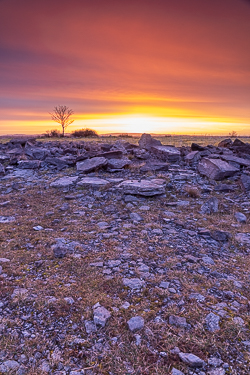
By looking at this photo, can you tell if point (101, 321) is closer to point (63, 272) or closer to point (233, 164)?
point (63, 272)

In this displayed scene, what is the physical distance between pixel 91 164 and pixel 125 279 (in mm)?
6260

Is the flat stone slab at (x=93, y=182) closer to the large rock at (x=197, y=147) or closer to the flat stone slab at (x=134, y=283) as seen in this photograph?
the flat stone slab at (x=134, y=283)

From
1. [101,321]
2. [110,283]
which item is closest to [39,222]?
[110,283]

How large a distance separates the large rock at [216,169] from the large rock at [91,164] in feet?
11.2

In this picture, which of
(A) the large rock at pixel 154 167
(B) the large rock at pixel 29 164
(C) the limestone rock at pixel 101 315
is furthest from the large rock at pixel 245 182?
(B) the large rock at pixel 29 164

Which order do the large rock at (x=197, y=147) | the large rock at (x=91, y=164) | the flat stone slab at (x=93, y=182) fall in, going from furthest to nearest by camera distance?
the large rock at (x=197, y=147) → the large rock at (x=91, y=164) → the flat stone slab at (x=93, y=182)

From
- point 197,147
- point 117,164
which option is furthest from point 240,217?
point 197,147

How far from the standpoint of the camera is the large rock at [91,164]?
877 cm

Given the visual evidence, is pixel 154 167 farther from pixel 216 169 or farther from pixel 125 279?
pixel 125 279

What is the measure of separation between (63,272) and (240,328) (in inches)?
84.7

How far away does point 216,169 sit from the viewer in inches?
317

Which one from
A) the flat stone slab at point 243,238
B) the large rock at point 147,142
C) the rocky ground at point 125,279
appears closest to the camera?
the rocky ground at point 125,279

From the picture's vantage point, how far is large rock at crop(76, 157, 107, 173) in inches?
345

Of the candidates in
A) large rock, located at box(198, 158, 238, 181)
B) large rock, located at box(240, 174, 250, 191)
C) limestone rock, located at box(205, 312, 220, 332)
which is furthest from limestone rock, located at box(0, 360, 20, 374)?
large rock, located at box(198, 158, 238, 181)
